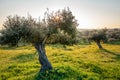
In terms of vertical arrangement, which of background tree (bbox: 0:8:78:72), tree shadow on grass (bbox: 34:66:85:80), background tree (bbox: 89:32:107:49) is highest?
background tree (bbox: 0:8:78:72)

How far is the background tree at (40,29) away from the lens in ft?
70.7

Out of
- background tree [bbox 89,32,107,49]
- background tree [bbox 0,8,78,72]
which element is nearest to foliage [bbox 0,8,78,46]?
background tree [bbox 0,8,78,72]

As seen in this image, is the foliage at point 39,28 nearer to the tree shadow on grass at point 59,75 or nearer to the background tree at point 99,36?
the tree shadow on grass at point 59,75

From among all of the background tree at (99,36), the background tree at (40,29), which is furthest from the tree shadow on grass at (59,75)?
the background tree at (99,36)

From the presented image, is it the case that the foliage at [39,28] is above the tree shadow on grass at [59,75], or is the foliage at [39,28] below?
above

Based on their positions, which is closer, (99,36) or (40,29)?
(40,29)

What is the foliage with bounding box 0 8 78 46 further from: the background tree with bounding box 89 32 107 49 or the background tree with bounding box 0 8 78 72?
the background tree with bounding box 89 32 107 49

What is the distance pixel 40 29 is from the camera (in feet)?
74.9

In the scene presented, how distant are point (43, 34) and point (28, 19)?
2.55 m

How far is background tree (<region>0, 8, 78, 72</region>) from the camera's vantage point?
21547 mm

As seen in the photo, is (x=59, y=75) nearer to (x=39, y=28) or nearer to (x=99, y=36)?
A: (x=39, y=28)

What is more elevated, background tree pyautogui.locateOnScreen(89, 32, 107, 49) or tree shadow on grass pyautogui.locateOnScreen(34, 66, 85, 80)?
background tree pyautogui.locateOnScreen(89, 32, 107, 49)

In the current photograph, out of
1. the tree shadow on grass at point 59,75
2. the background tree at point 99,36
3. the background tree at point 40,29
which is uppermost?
the background tree at point 40,29

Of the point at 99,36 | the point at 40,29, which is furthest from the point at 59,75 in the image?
the point at 99,36
